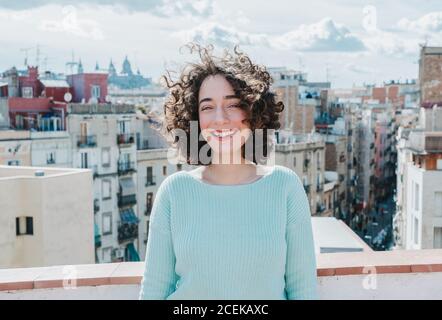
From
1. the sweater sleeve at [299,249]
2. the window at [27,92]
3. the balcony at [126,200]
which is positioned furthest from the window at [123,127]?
the sweater sleeve at [299,249]

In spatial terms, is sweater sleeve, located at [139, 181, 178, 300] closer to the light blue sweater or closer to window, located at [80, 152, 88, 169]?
the light blue sweater

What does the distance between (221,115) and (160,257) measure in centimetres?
66

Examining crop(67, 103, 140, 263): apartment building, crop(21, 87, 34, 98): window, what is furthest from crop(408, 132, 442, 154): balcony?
crop(21, 87, 34, 98): window

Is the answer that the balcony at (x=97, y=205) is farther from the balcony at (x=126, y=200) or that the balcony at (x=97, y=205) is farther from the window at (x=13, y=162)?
the window at (x=13, y=162)

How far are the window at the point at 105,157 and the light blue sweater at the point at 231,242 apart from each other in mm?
27195

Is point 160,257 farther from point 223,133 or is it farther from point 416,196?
point 416,196

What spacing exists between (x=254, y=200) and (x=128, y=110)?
29.0m

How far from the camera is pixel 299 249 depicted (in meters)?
2.86

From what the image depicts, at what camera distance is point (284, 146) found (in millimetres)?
31891

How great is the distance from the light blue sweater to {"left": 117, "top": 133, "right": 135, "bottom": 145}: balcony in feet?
91.4

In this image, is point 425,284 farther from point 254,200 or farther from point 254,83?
point 254,83

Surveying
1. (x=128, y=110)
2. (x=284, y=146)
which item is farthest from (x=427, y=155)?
(x=128, y=110)

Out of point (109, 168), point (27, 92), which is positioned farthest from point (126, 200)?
point (27, 92)
